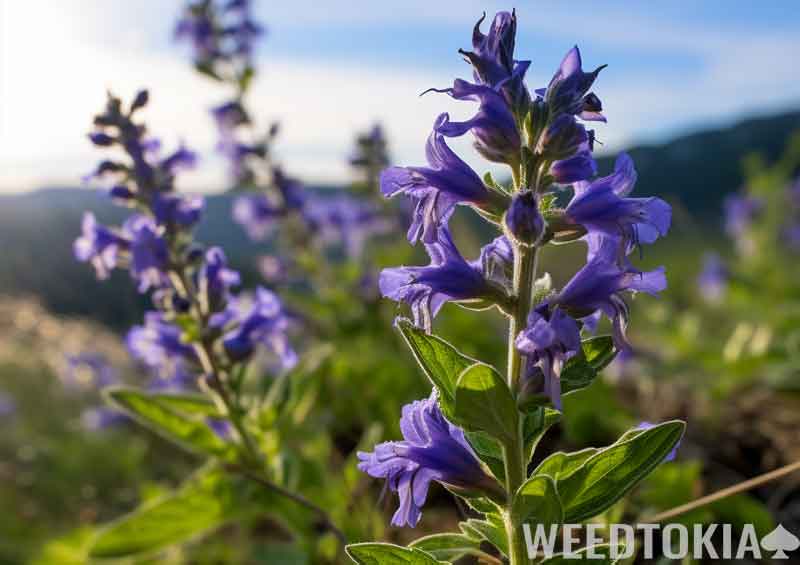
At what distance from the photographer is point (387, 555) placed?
1.84 meters

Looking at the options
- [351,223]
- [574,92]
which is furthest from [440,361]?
[351,223]

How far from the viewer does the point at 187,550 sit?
171 inches

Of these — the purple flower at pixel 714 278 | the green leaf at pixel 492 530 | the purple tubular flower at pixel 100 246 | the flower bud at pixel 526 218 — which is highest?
the purple flower at pixel 714 278

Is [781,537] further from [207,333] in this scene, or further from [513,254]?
[207,333]

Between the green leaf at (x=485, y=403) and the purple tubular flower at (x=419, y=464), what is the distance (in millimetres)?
133

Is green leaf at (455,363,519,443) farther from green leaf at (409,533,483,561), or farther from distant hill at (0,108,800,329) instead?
distant hill at (0,108,800,329)

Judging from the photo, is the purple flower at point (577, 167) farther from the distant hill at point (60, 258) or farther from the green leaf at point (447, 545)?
the distant hill at point (60, 258)

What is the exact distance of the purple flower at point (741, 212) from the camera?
28.8 ft

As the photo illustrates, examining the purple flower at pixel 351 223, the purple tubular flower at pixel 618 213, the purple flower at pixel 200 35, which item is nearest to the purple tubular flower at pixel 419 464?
the purple tubular flower at pixel 618 213

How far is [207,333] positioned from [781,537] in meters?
2.29

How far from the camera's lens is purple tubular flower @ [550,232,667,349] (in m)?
1.82

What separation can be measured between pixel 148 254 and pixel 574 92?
1.97m

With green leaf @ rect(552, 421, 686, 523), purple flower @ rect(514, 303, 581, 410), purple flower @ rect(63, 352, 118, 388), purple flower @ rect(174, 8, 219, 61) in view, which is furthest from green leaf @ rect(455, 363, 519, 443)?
purple flower @ rect(63, 352, 118, 388)

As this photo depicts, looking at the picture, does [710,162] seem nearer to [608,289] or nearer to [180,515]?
[180,515]
